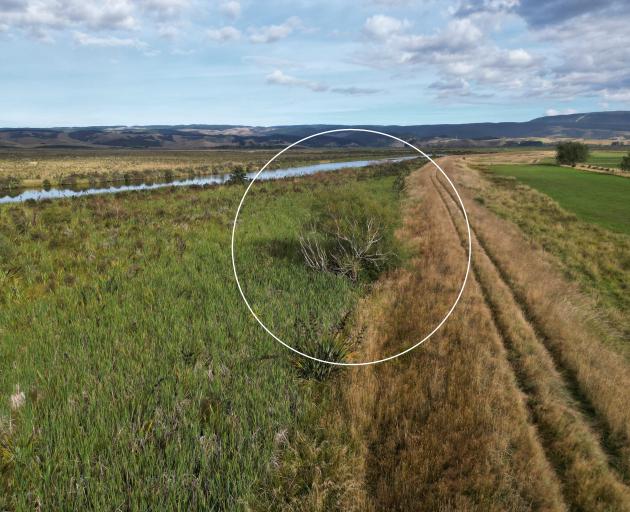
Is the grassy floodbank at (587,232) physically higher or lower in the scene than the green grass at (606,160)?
lower

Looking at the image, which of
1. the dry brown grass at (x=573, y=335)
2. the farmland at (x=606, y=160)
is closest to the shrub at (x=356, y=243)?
the dry brown grass at (x=573, y=335)

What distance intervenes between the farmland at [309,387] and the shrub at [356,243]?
0.78 feet

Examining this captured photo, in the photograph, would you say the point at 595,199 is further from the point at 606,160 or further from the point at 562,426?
the point at 606,160

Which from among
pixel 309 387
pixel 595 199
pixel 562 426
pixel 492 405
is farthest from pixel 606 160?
pixel 309 387

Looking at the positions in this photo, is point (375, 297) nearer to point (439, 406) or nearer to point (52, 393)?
point (439, 406)

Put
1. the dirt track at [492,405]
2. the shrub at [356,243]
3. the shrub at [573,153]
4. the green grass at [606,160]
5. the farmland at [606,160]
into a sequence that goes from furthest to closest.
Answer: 1. the farmland at [606,160]
2. the green grass at [606,160]
3. the shrub at [573,153]
4. the shrub at [356,243]
5. the dirt track at [492,405]

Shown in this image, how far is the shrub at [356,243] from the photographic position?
10742 millimetres

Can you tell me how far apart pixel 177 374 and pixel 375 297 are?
Answer: 17.9 ft

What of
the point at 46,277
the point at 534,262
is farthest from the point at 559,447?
the point at 46,277

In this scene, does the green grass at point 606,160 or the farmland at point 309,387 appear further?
the green grass at point 606,160

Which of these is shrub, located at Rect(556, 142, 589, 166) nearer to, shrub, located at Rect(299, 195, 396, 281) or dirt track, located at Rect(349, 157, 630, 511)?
dirt track, located at Rect(349, 157, 630, 511)

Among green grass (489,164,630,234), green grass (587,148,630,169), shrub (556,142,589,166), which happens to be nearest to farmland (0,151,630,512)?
green grass (489,164,630,234)

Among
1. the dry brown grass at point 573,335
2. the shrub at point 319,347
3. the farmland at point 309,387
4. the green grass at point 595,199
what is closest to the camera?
the farmland at point 309,387

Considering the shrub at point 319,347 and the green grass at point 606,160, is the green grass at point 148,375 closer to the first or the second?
the shrub at point 319,347
